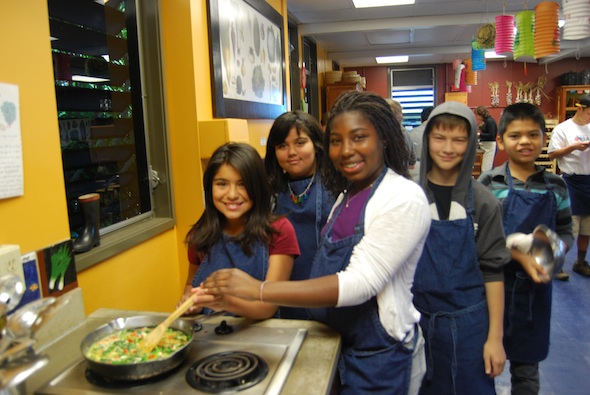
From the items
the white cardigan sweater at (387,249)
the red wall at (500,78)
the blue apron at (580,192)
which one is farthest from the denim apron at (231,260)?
the red wall at (500,78)

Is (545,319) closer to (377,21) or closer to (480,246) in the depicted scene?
(480,246)

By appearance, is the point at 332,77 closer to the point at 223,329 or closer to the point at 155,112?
the point at 155,112

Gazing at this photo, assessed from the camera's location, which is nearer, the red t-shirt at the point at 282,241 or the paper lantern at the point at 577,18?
the red t-shirt at the point at 282,241

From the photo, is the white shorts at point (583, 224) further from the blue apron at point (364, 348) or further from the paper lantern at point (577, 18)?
the blue apron at point (364, 348)

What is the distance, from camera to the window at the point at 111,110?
78.0 inches

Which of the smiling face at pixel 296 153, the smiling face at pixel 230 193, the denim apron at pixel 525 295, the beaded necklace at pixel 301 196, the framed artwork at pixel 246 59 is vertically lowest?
the denim apron at pixel 525 295

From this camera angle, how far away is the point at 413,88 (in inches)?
461

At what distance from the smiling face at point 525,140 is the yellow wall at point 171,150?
5.13 feet

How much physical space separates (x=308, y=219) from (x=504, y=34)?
3.26m

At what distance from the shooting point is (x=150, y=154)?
99.7 inches

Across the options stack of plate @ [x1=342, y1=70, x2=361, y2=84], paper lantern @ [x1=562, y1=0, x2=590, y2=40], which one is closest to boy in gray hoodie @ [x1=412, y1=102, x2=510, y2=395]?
paper lantern @ [x1=562, y1=0, x2=590, y2=40]

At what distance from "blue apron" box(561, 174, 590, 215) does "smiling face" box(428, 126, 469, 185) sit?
10.9 ft

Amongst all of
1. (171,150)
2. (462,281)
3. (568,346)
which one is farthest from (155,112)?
(568,346)

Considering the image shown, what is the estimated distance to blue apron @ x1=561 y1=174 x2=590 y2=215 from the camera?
13.8 feet
